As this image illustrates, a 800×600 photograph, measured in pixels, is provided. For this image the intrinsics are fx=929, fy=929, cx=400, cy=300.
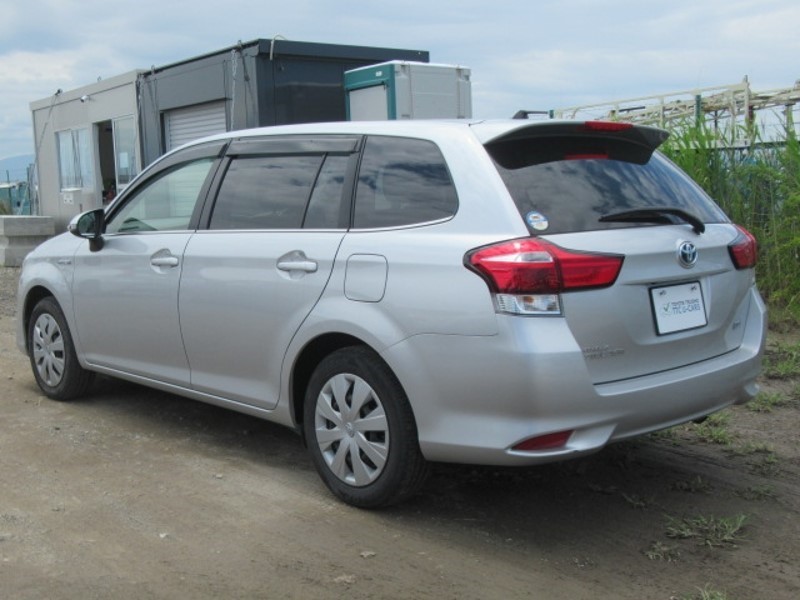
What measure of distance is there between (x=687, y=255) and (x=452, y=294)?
1.03m

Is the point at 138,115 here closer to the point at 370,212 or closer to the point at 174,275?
the point at 174,275

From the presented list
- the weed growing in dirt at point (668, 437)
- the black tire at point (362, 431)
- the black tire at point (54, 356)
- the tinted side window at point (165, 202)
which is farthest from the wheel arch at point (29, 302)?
the weed growing in dirt at point (668, 437)

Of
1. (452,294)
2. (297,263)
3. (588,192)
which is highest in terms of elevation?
(588,192)

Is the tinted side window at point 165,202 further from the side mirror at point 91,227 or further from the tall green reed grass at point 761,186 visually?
the tall green reed grass at point 761,186

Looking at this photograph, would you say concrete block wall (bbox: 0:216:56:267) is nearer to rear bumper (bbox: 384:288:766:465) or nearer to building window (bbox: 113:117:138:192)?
building window (bbox: 113:117:138:192)

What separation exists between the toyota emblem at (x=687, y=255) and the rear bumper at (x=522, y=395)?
1.45ft

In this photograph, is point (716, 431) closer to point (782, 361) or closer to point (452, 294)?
point (782, 361)

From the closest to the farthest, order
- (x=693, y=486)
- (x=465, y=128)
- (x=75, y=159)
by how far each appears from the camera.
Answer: (x=465, y=128) < (x=693, y=486) < (x=75, y=159)

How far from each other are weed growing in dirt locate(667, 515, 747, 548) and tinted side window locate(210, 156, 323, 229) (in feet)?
7.22

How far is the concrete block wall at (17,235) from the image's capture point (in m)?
15.4

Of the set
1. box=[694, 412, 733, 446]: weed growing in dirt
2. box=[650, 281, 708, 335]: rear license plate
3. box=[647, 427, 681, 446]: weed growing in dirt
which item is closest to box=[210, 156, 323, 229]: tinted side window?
box=[650, 281, 708, 335]: rear license plate

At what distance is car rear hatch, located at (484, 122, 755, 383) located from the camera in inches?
142

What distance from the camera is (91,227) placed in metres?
5.71

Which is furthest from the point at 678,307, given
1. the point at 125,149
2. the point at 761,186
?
the point at 125,149
